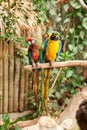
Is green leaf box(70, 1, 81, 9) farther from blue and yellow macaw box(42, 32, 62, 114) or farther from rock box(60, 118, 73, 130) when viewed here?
rock box(60, 118, 73, 130)

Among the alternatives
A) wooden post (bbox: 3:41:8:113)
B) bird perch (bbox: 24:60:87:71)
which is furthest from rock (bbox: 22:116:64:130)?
wooden post (bbox: 3:41:8:113)

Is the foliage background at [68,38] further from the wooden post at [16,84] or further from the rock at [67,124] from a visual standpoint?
the rock at [67,124]

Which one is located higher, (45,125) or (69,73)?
(69,73)

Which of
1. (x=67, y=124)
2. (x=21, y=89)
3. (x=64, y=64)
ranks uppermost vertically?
(x=64, y=64)

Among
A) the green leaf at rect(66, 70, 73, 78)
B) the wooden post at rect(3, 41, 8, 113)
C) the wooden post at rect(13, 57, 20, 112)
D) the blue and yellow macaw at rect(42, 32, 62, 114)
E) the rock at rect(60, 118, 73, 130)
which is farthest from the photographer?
the green leaf at rect(66, 70, 73, 78)

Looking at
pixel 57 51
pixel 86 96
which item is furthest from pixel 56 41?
pixel 86 96

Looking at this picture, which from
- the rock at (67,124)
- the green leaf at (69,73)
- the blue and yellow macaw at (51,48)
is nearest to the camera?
the blue and yellow macaw at (51,48)

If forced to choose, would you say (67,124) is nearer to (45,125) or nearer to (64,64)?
(45,125)

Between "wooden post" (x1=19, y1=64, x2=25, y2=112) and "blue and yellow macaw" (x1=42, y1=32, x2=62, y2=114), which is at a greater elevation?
"blue and yellow macaw" (x1=42, y1=32, x2=62, y2=114)

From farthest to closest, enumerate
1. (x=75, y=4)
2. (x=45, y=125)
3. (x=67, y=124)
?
(x=75, y=4), (x=67, y=124), (x=45, y=125)

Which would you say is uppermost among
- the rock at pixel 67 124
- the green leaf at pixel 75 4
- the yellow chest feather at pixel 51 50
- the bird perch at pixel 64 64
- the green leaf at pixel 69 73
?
the green leaf at pixel 75 4

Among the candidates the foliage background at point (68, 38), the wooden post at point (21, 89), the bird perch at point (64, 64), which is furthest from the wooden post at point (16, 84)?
the bird perch at point (64, 64)

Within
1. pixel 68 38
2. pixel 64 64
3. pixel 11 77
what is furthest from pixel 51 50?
pixel 68 38

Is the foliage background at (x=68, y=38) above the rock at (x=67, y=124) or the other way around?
above
